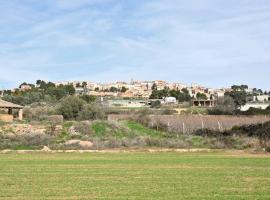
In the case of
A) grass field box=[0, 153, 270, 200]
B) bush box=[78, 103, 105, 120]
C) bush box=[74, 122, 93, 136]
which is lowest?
grass field box=[0, 153, 270, 200]

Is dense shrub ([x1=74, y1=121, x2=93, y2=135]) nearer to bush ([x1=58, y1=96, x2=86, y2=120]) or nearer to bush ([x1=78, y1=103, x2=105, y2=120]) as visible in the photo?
bush ([x1=78, y1=103, x2=105, y2=120])

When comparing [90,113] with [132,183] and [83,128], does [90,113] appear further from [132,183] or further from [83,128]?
[132,183]

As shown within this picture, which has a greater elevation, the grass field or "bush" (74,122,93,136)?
"bush" (74,122,93,136)

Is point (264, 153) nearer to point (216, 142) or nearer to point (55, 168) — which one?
point (216, 142)

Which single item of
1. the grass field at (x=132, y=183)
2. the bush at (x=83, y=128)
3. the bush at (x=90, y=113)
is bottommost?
the grass field at (x=132, y=183)

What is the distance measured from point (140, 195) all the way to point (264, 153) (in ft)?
103

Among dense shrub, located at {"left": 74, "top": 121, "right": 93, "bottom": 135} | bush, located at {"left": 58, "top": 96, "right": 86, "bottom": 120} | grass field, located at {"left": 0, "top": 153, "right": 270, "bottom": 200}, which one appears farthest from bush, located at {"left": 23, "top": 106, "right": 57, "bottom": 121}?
grass field, located at {"left": 0, "top": 153, "right": 270, "bottom": 200}

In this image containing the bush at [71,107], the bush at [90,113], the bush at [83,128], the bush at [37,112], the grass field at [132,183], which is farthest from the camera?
the bush at [71,107]

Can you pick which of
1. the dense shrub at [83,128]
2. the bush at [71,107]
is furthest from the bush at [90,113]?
the dense shrub at [83,128]

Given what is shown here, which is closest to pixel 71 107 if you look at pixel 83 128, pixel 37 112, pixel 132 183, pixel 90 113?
pixel 90 113

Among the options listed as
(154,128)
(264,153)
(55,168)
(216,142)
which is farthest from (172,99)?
(55,168)

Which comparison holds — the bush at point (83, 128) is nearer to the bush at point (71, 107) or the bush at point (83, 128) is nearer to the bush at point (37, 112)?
the bush at point (37, 112)

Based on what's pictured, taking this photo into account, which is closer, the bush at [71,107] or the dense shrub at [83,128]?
the dense shrub at [83,128]

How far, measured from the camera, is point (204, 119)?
227ft
